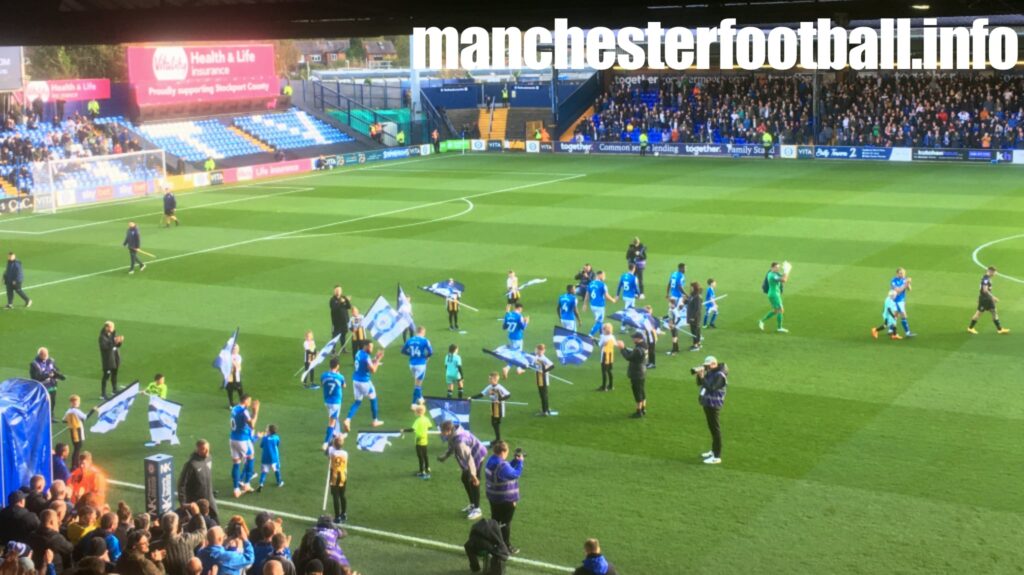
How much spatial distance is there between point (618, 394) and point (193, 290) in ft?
50.5

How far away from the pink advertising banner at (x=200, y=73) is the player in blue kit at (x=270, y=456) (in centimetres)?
5110

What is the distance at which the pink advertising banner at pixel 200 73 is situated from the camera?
6550 cm

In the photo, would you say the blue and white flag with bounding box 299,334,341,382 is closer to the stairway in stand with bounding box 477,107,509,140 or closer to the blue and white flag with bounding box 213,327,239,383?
the blue and white flag with bounding box 213,327,239,383

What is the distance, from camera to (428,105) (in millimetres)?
79812

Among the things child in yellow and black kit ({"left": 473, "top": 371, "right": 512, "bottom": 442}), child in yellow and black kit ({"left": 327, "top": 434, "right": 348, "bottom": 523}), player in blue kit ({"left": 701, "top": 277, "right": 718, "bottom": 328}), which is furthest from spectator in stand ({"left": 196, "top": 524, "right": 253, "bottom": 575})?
player in blue kit ({"left": 701, "top": 277, "right": 718, "bottom": 328})

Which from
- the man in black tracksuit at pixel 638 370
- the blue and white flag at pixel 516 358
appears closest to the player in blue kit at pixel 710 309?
the man in black tracksuit at pixel 638 370

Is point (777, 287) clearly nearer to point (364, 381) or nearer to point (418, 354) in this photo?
point (418, 354)

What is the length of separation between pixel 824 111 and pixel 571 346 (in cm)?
4993

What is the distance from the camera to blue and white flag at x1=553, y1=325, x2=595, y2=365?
22875mm

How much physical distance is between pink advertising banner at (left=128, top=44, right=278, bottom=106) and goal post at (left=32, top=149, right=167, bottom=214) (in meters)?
8.46

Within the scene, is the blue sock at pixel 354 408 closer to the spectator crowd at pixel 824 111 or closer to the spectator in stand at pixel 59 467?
the spectator in stand at pixel 59 467

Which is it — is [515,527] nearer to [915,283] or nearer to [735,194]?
[915,283]

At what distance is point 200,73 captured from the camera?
6825 cm

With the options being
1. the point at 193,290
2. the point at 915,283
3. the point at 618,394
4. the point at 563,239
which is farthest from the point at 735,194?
the point at 618,394
